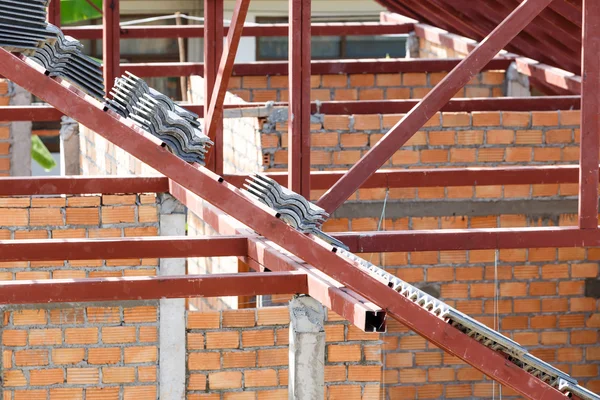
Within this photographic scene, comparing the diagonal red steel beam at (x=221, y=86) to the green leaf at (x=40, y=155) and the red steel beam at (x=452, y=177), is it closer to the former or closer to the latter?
the red steel beam at (x=452, y=177)

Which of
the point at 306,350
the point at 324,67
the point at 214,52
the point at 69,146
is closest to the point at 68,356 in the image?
the point at 306,350

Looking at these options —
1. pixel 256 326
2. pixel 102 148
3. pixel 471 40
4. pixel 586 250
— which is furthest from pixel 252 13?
pixel 256 326

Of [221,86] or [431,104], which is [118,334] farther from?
[431,104]

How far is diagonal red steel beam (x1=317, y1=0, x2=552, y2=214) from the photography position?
591 cm

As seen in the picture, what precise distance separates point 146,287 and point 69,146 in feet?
16.8

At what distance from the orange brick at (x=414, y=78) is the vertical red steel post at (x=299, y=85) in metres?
4.89

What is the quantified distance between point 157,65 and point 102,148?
1.62m

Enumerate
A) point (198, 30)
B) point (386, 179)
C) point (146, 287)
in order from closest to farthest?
1. point (146, 287)
2. point (386, 179)
3. point (198, 30)

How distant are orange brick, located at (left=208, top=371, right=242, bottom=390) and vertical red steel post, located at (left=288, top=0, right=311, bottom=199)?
1.01 meters

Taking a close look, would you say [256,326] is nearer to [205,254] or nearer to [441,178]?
[205,254]

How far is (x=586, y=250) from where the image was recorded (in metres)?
7.81

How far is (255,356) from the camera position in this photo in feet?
19.5

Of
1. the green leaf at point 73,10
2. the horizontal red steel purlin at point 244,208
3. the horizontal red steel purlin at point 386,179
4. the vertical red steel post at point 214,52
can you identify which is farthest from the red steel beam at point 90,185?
the green leaf at point 73,10

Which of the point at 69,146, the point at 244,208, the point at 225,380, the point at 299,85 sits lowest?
the point at 225,380
